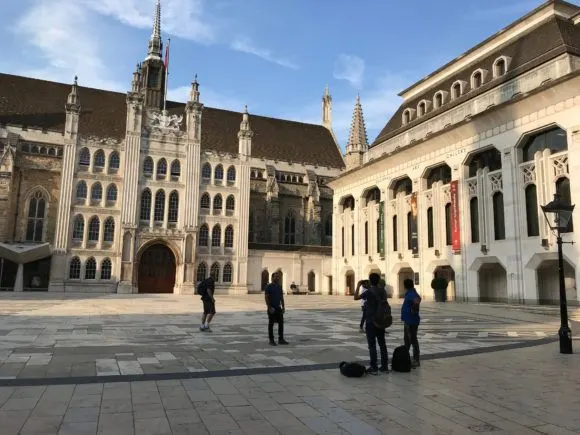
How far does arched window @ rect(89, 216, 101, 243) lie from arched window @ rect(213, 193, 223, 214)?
11.4 metres

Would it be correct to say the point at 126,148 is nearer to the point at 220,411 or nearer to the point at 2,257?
the point at 2,257

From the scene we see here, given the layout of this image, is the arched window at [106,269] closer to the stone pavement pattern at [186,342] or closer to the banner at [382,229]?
the banner at [382,229]

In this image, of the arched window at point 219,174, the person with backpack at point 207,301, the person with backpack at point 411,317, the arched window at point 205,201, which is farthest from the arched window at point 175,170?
the person with backpack at point 411,317

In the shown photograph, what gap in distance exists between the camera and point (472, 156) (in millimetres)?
32094

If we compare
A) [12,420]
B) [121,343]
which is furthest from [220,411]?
[121,343]

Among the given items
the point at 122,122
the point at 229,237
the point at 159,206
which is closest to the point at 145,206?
the point at 159,206

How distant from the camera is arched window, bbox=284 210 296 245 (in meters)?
56.7

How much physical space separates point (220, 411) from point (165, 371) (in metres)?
2.59

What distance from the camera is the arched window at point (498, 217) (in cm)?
2928

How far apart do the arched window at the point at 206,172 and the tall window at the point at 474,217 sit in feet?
90.4

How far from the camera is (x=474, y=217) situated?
3144 centimetres

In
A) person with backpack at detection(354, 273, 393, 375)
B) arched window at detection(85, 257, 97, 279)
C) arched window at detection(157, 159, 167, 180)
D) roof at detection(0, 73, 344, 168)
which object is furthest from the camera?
roof at detection(0, 73, 344, 168)

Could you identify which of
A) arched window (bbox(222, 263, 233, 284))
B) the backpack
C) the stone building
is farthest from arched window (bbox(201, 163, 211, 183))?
the backpack

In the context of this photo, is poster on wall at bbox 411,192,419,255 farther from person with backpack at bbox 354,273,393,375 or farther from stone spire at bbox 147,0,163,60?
stone spire at bbox 147,0,163,60
